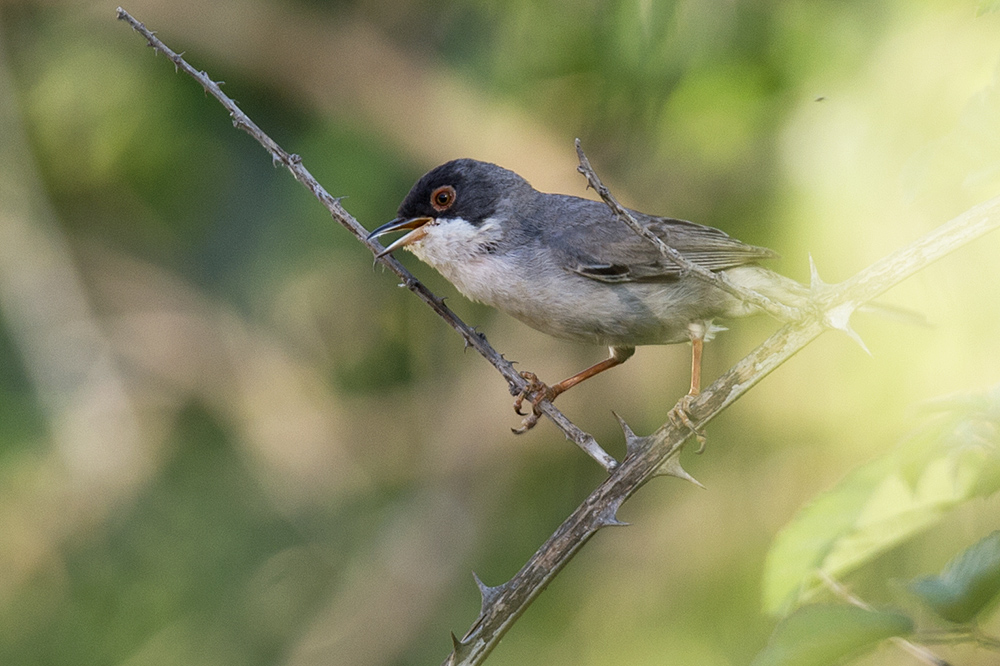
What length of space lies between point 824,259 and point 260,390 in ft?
20.4

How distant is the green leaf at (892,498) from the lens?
140 cm

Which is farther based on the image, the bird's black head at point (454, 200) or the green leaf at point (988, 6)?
the bird's black head at point (454, 200)

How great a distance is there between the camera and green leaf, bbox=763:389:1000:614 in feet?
4.60

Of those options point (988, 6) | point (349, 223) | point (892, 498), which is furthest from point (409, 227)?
point (892, 498)

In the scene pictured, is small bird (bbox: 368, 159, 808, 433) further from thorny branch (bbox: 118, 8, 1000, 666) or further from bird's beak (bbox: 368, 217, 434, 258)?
thorny branch (bbox: 118, 8, 1000, 666)

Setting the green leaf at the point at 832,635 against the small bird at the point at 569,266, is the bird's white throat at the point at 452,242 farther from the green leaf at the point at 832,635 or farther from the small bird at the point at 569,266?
the green leaf at the point at 832,635

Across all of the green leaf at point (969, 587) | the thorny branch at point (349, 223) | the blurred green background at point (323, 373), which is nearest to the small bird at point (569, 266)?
the thorny branch at point (349, 223)

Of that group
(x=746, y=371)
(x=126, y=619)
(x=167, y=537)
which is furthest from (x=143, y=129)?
(x=746, y=371)

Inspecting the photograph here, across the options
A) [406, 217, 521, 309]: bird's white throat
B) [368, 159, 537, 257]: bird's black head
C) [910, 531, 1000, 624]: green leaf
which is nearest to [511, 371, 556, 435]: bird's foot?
[406, 217, 521, 309]: bird's white throat

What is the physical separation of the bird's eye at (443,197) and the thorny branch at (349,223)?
1.08m

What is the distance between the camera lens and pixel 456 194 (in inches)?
171

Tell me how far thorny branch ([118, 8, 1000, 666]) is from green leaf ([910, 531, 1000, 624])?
35.4 inches

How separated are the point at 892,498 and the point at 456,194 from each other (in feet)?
10.0

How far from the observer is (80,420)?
775cm
